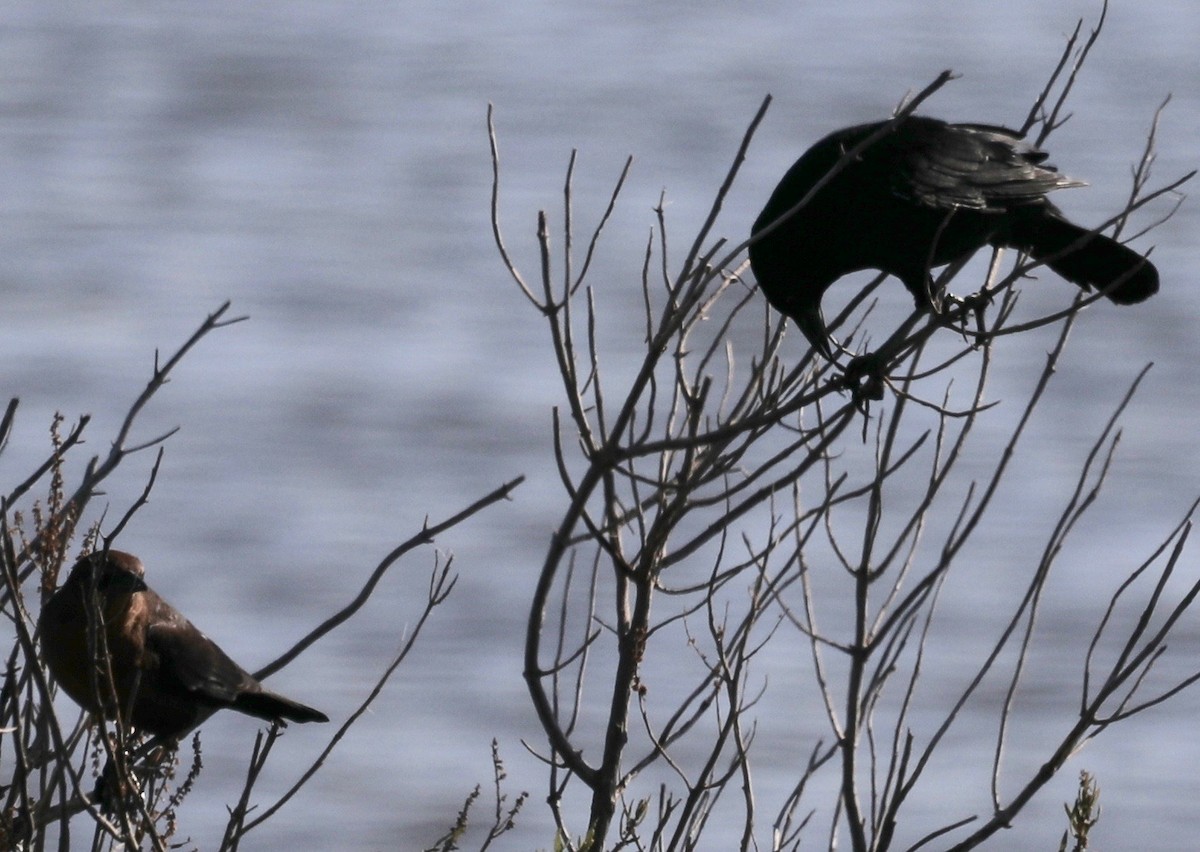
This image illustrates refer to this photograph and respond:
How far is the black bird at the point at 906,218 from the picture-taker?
3.55 m

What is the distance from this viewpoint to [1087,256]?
3672mm

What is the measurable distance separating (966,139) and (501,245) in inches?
59.4

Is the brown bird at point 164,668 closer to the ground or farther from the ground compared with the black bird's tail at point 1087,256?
closer to the ground

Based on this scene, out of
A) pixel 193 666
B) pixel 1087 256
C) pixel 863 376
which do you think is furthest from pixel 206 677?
pixel 1087 256

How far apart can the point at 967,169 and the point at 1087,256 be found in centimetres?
31

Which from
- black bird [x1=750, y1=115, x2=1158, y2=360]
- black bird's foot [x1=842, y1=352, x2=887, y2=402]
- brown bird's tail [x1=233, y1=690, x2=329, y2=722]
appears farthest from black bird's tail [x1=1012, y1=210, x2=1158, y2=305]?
brown bird's tail [x1=233, y1=690, x2=329, y2=722]

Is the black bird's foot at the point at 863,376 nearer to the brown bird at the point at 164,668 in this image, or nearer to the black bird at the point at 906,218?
the black bird at the point at 906,218

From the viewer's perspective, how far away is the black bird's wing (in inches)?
139

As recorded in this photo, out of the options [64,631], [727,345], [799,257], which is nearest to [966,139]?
[799,257]

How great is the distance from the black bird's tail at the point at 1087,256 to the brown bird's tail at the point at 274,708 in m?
1.81

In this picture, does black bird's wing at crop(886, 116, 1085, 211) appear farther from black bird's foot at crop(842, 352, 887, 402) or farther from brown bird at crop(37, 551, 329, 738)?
brown bird at crop(37, 551, 329, 738)

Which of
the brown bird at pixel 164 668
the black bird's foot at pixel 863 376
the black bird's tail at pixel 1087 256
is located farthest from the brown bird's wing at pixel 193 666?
the black bird's tail at pixel 1087 256

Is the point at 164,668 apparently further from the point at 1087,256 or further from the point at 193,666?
the point at 1087,256

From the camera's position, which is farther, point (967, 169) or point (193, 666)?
point (193, 666)
